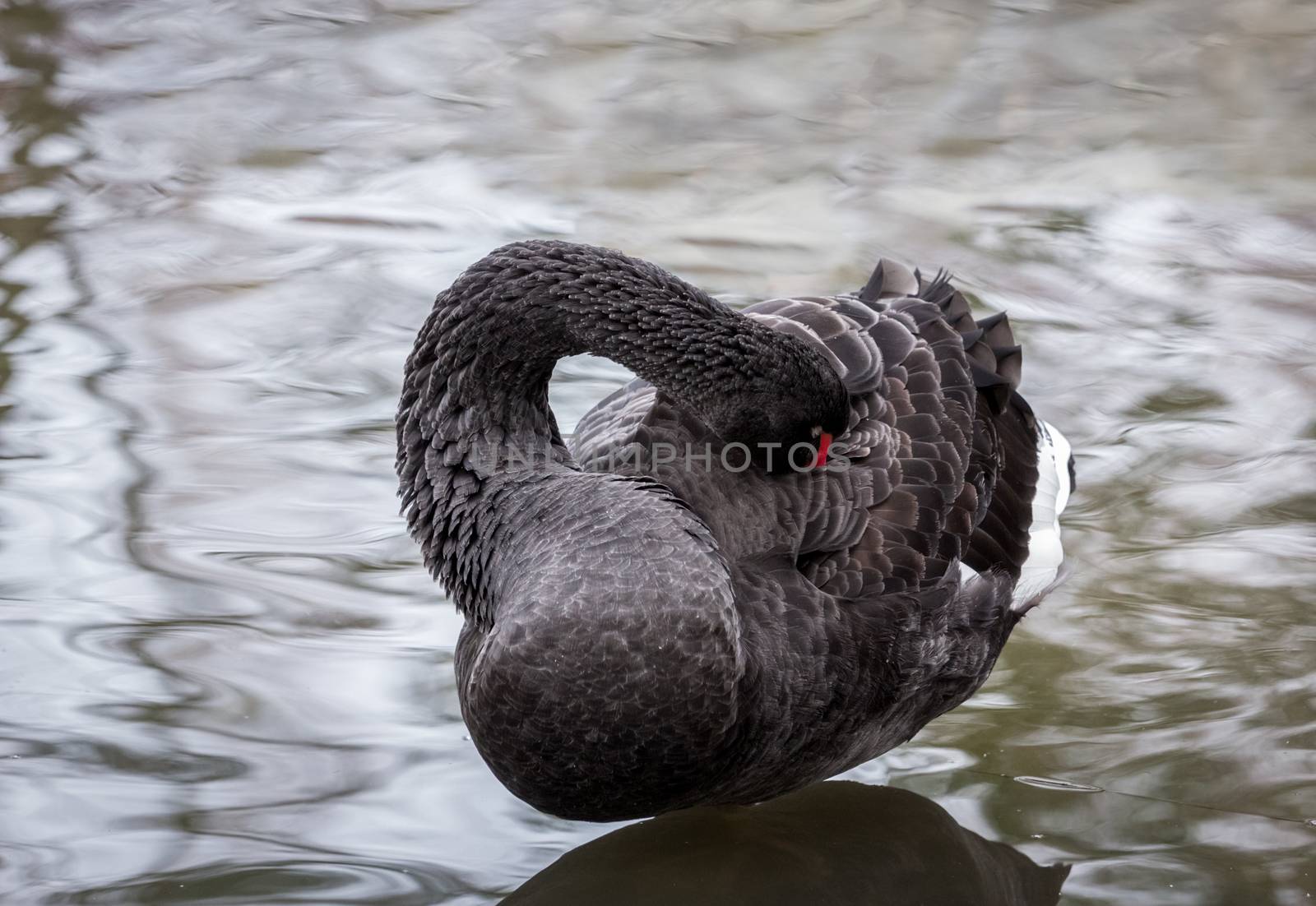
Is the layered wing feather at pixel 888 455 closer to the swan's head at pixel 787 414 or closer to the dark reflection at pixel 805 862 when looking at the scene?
the swan's head at pixel 787 414

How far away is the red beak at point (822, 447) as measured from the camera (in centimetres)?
349

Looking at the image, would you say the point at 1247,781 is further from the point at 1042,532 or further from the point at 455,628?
the point at 455,628

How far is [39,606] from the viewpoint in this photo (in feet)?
14.0

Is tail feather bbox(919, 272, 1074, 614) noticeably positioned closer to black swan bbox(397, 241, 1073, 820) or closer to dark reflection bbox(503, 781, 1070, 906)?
black swan bbox(397, 241, 1073, 820)

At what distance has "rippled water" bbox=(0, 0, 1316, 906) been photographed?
359 cm

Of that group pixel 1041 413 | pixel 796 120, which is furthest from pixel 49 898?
pixel 796 120

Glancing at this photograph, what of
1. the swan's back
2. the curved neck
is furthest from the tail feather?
the curved neck

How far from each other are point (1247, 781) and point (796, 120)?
4.64 m

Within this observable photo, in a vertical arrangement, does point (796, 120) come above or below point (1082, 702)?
above

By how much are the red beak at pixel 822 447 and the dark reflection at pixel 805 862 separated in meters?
0.87

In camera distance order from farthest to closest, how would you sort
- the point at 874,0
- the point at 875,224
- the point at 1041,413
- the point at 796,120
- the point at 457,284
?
the point at 874,0
the point at 796,120
the point at 875,224
the point at 1041,413
the point at 457,284

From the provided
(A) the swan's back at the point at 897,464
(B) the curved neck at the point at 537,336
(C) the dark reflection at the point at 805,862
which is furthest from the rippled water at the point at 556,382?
(B) the curved neck at the point at 537,336

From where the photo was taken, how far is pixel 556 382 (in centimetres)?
550

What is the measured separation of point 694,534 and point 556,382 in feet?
7.79
